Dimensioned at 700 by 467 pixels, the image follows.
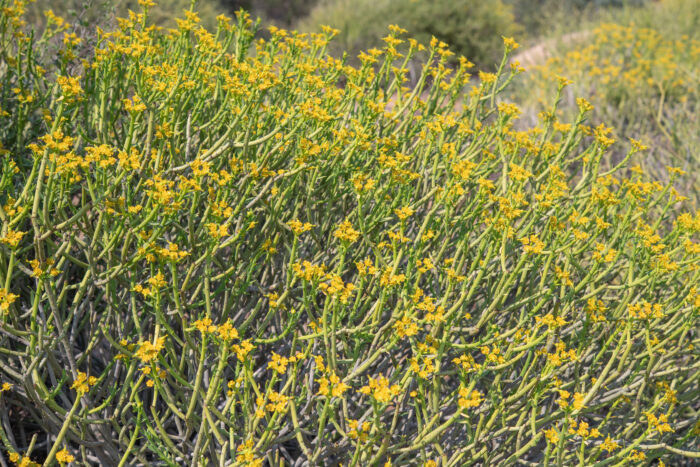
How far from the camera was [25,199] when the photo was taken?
1.92 metres

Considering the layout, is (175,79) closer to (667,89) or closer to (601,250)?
(601,250)

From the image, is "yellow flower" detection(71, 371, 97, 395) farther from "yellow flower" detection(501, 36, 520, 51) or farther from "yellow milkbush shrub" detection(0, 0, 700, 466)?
"yellow flower" detection(501, 36, 520, 51)

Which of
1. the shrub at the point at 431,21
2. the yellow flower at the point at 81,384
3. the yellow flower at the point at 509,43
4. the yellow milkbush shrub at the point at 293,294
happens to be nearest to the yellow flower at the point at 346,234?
the yellow milkbush shrub at the point at 293,294

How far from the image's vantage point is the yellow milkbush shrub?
1810 mm

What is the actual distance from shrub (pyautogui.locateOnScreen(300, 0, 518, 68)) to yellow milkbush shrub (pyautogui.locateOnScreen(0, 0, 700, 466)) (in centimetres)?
730

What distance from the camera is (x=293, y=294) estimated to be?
7.25 feet

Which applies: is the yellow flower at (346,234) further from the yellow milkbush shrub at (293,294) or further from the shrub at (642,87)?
the shrub at (642,87)

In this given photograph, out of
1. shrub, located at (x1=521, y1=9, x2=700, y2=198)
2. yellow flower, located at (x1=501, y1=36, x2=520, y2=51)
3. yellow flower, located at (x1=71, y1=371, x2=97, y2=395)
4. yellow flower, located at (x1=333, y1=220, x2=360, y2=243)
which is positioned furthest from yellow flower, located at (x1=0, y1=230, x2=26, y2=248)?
shrub, located at (x1=521, y1=9, x2=700, y2=198)

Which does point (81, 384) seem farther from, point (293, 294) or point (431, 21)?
point (431, 21)

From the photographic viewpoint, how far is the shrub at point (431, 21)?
9.73 m

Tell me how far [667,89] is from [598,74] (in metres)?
0.99

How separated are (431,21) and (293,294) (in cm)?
862

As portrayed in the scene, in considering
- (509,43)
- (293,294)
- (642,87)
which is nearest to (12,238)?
(293,294)

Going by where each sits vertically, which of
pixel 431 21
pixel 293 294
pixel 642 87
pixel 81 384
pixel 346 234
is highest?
pixel 642 87
